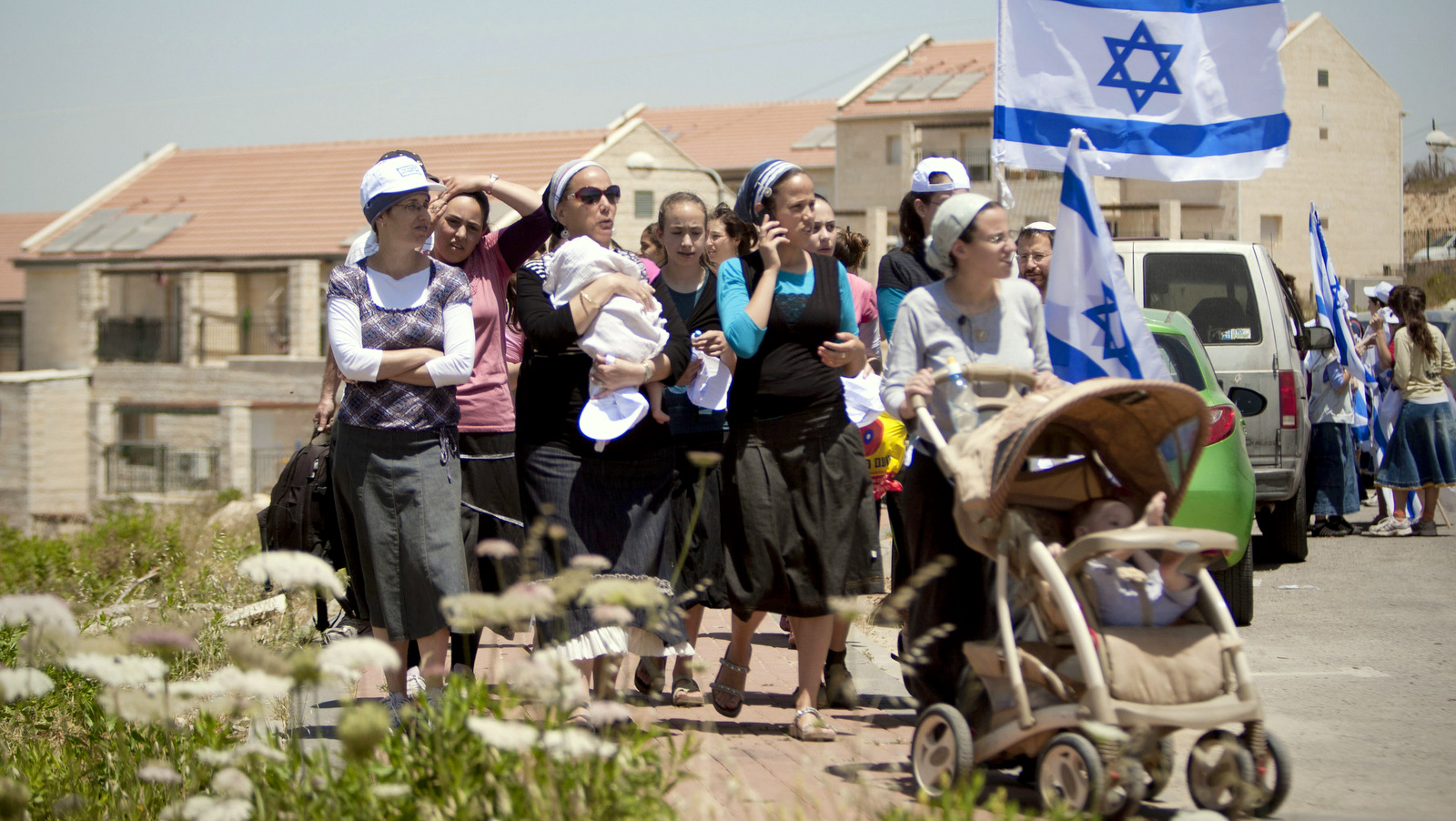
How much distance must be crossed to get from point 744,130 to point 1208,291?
48608 mm

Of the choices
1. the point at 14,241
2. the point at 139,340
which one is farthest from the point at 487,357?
the point at 14,241

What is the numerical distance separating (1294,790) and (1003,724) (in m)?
1.17

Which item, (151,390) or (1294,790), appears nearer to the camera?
(1294,790)

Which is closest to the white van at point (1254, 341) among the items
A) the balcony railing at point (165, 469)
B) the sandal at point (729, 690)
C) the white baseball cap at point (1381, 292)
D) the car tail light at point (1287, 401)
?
the car tail light at point (1287, 401)

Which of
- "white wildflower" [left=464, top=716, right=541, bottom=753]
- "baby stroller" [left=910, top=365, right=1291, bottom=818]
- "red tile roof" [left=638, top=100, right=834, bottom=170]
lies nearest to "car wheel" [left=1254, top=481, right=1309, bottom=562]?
"baby stroller" [left=910, top=365, right=1291, bottom=818]

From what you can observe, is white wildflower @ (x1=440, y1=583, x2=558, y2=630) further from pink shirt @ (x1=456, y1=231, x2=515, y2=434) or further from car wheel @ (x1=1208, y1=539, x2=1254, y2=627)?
car wheel @ (x1=1208, y1=539, x2=1254, y2=627)

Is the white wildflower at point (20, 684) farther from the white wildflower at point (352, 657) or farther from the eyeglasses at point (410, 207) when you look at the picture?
the eyeglasses at point (410, 207)

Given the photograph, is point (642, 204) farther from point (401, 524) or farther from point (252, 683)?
point (252, 683)

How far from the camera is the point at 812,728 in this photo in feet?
17.0

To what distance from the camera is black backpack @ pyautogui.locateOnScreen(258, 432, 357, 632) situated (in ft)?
20.5

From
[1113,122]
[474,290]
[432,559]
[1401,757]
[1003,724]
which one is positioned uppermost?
[1113,122]

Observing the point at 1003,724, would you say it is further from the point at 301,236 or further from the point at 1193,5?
the point at 301,236

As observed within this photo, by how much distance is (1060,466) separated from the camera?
14.7 feet

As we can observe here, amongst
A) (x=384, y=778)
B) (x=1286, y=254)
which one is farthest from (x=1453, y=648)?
(x=1286, y=254)
